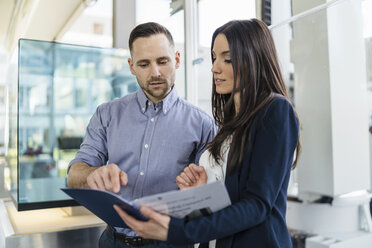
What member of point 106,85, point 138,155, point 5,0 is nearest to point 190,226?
point 138,155

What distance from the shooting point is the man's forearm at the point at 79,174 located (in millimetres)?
1451

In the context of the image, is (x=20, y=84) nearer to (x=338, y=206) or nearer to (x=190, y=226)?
(x=190, y=226)

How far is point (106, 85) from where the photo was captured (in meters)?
2.55

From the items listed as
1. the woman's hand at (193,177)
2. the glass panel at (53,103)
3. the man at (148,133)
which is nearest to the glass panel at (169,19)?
the glass panel at (53,103)

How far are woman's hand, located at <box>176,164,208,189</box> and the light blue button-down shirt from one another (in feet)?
1.04

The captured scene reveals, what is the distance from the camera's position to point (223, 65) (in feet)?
3.62

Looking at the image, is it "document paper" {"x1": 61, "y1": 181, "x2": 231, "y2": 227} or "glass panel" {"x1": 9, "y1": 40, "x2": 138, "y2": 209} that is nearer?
"document paper" {"x1": 61, "y1": 181, "x2": 231, "y2": 227}

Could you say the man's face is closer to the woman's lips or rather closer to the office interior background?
the woman's lips

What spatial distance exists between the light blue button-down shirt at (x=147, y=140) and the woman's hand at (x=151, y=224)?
0.58 m

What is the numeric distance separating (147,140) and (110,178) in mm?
424

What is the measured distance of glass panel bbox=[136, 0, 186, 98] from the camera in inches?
111

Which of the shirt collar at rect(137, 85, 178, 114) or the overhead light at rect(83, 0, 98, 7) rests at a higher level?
the overhead light at rect(83, 0, 98, 7)

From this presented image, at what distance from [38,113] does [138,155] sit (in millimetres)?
1040

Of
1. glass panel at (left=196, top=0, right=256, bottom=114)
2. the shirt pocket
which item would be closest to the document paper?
the shirt pocket
